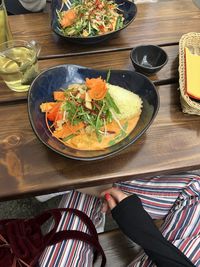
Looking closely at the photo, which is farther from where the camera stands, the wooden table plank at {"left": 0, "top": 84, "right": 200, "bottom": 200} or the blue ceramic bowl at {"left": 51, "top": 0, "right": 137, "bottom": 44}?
the blue ceramic bowl at {"left": 51, "top": 0, "right": 137, "bottom": 44}

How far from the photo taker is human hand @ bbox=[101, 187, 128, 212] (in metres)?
0.95

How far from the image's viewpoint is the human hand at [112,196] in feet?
3.11

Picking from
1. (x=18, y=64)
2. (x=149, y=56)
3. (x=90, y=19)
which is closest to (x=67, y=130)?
(x=18, y=64)

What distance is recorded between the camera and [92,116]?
0.84m

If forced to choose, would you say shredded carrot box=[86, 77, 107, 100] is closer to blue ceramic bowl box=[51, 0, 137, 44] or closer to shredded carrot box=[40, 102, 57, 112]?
shredded carrot box=[40, 102, 57, 112]

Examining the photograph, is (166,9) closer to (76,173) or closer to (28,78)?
(28,78)

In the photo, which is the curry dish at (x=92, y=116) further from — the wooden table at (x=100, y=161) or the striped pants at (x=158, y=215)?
the striped pants at (x=158, y=215)

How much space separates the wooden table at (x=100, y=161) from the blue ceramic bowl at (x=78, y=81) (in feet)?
0.13

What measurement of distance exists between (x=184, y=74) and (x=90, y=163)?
43cm

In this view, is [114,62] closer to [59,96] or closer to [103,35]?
[103,35]

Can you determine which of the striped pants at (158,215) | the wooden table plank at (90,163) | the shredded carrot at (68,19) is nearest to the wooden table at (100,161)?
the wooden table plank at (90,163)

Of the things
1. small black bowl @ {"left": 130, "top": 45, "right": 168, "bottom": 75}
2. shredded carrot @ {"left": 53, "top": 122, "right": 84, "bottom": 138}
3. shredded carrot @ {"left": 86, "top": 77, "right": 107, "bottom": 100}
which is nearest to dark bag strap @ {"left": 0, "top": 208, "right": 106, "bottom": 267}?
shredded carrot @ {"left": 53, "top": 122, "right": 84, "bottom": 138}

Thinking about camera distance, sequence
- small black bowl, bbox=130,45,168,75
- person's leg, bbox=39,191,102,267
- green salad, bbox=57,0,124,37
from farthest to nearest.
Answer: green salad, bbox=57,0,124,37, small black bowl, bbox=130,45,168,75, person's leg, bbox=39,191,102,267

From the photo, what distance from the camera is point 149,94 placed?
34.9 inches
